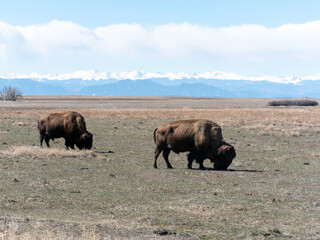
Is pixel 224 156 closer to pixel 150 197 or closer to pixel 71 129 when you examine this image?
pixel 150 197

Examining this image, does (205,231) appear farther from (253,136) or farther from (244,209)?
(253,136)

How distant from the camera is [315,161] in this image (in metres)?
21.7

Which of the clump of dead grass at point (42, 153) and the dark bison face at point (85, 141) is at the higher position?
the dark bison face at point (85, 141)

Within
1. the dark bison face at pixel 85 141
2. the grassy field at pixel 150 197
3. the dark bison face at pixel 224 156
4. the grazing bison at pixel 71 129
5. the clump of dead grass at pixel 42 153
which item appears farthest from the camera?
the grazing bison at pixel 71 129

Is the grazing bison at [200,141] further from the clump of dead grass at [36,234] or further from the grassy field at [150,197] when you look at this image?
the clump of dead grass at [36,234]

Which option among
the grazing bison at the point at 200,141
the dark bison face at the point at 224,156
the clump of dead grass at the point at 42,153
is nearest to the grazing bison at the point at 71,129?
the clump of dead grass at the point at 42,153

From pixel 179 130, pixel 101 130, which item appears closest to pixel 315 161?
pixel 179 130

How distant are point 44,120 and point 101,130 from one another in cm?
1379

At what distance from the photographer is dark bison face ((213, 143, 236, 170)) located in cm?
1800

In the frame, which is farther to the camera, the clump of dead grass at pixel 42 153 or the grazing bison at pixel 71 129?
the grazing bison at pixel 71 129

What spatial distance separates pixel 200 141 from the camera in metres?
18.1

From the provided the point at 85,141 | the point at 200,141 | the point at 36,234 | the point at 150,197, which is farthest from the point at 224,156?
the point at 36,234

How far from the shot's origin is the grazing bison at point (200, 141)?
18.1 metres

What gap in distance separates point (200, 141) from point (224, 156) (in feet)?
3.55
